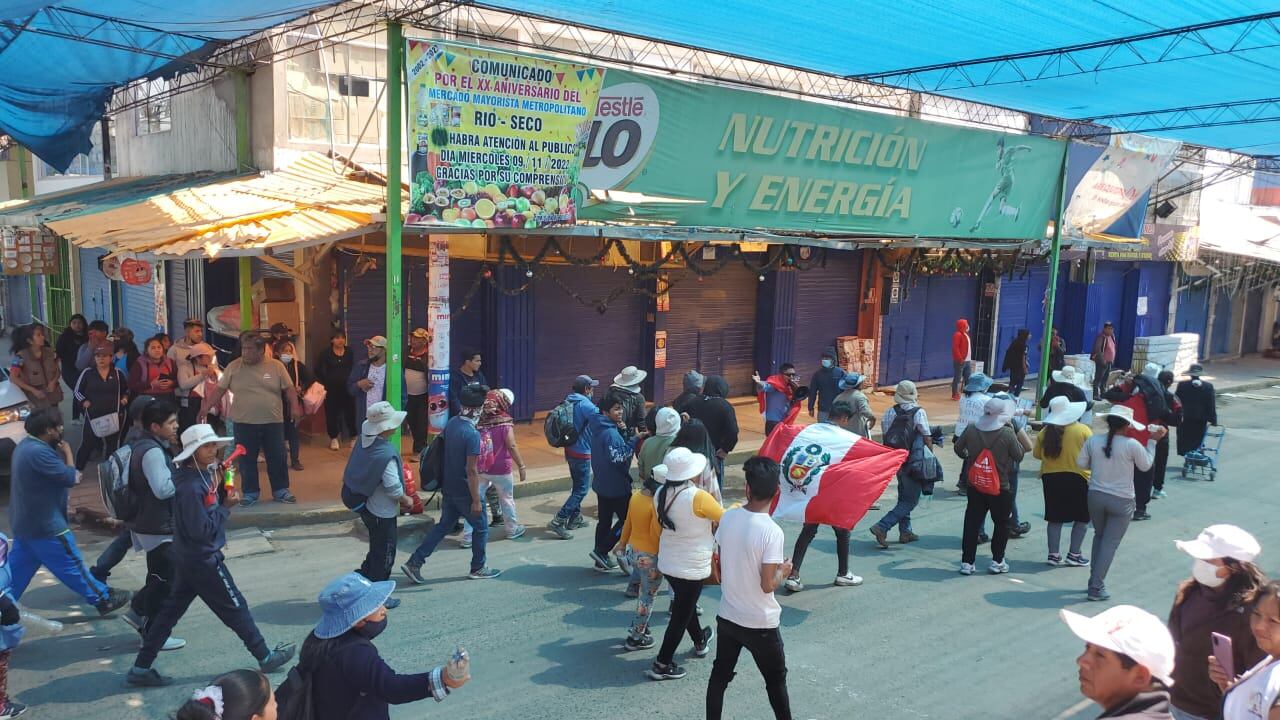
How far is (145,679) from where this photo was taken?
5.96 metres

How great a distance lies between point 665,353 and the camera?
1647cm

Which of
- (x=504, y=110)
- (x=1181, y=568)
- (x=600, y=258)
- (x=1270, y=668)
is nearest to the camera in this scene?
(x=1270, y=668)

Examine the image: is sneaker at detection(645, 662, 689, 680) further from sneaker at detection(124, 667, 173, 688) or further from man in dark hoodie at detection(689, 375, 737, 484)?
sneaker at detection(124, 667, 173, 688)

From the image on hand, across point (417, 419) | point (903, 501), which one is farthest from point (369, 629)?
point (417, 419)

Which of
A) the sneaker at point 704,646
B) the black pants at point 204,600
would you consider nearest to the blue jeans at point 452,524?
the black pants at point 204,600

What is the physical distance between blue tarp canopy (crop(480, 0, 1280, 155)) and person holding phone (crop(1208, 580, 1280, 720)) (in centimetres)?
785

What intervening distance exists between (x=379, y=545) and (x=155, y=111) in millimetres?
14120

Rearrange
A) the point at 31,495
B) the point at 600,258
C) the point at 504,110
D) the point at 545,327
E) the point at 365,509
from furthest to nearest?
1. the point at 545,327
2. the point at 600,258
3. the point at 504,110
4. the point at 365,509
5. the point at 31,495

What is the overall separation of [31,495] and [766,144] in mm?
10414

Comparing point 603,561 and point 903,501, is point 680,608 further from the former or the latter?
point 903,501

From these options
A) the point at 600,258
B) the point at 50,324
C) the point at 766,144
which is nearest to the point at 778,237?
the point at 766,144

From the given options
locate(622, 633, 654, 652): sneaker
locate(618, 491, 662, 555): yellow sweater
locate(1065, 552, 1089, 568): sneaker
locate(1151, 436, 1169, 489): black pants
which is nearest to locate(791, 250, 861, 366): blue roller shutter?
locate(1151, 436, 1169, 489): black pants

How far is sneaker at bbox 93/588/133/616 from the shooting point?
23.2 ft

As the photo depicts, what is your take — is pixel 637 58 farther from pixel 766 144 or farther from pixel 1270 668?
pixel 1270 668
